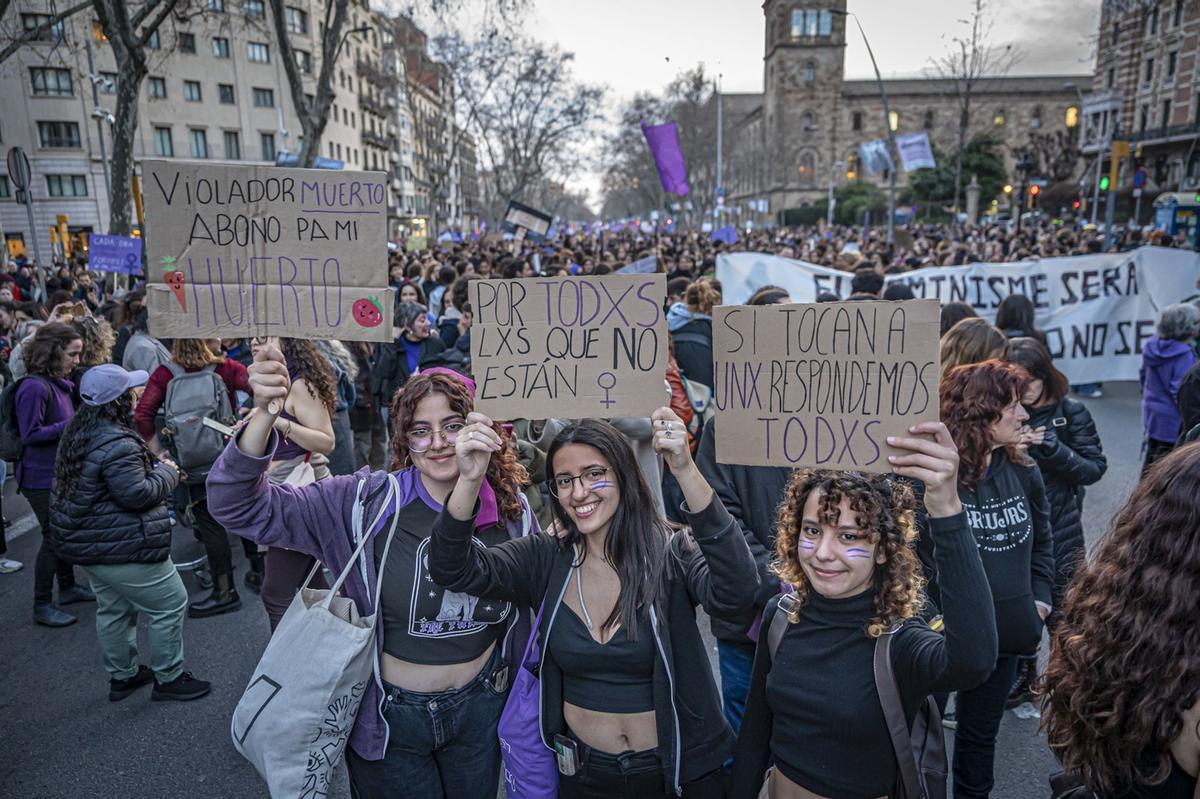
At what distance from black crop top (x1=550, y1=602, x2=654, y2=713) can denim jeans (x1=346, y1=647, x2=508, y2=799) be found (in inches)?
13.6

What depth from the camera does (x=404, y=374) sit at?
6902mm

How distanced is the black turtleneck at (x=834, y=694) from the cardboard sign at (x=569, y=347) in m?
0.77

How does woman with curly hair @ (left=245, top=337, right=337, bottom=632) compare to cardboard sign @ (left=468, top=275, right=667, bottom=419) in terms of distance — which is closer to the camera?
cardboard sign @ (left=468, top=275, right=667, bottom=419)

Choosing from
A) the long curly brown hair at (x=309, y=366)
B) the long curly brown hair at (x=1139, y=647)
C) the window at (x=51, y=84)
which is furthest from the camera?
the window at (x=51, y=84)

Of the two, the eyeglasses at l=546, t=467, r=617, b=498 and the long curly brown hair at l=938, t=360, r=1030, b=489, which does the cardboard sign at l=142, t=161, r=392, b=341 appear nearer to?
the eyeglasses at l=546, t=467, r=617, b=498

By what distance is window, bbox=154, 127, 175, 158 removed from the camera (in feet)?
142

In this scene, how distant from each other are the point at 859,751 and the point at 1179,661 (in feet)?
2.64

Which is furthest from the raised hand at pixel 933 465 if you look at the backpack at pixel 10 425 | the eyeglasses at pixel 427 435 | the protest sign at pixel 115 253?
the protest sign at pixel 115 253

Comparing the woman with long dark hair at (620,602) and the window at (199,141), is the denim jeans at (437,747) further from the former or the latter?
the window at (199,141)

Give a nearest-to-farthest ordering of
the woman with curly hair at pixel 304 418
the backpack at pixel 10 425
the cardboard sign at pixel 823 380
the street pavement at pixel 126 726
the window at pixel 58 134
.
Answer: the cardboard sign at pixel 823 380, the street pavement at pixel 126 726, the woman with curly hair at pixel 304 418, the backpack at pixel 10 425, the window at pixel 58 134

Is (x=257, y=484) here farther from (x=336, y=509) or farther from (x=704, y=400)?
(x=704, y=400)

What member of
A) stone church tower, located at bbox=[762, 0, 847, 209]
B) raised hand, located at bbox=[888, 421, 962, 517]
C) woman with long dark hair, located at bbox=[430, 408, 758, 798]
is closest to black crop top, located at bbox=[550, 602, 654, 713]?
woman with long dark hair, located at bbox=[430, 408, 758, 798]

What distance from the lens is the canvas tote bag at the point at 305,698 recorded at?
2182 mm

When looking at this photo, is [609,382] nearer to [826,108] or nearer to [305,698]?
[305,698]
